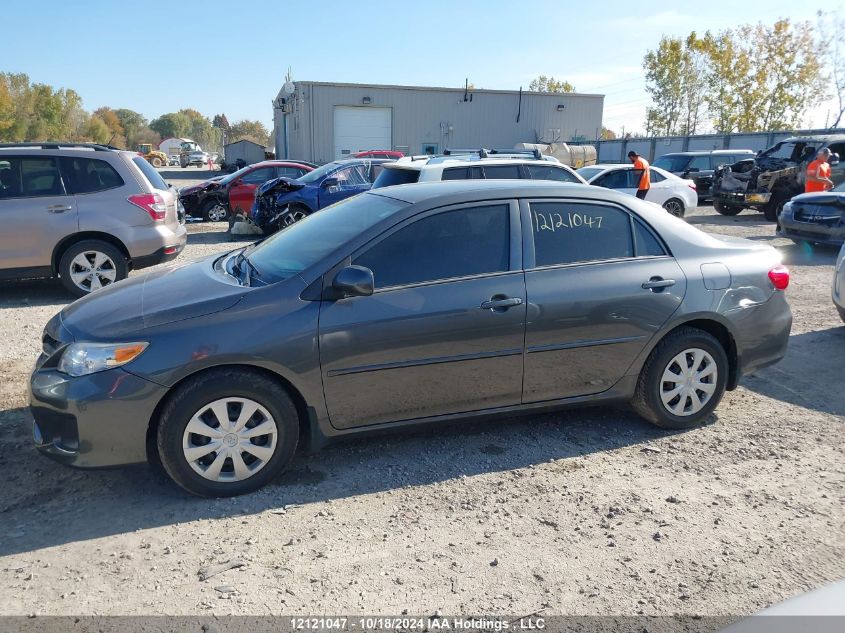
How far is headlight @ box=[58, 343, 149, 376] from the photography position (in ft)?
10.9

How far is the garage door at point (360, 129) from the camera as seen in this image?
37875 mm

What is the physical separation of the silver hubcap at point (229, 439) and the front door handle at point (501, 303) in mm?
1360

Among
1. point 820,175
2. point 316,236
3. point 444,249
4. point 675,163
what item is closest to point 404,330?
point 444,249

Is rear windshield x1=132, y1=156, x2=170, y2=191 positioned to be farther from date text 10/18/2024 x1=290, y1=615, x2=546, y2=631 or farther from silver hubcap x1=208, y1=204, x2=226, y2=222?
silver hubcap x1=208, y1=204, x2=226, y2=222

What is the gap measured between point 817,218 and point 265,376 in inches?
434

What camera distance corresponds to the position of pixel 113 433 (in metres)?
3.33

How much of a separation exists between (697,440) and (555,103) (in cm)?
4100

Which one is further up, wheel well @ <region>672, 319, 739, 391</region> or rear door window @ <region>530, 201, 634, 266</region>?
rear door window @ <region>530, 201, 634, 266</region>

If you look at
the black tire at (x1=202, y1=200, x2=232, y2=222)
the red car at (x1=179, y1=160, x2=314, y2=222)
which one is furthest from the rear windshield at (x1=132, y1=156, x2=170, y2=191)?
the black tire at (x1=202, y1=200, x2=232, y2=222)

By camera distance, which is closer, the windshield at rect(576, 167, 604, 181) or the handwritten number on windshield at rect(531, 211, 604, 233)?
the handwritten number on windshield at rect(531, 211, 604, 233)

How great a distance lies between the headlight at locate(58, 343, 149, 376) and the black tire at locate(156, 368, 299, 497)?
0.97ft

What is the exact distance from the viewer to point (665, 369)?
4.30m

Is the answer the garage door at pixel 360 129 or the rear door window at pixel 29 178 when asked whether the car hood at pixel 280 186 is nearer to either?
the rear door window at pixel 29 178

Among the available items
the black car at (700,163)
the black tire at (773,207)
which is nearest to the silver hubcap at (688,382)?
the black tire at (773,207)
